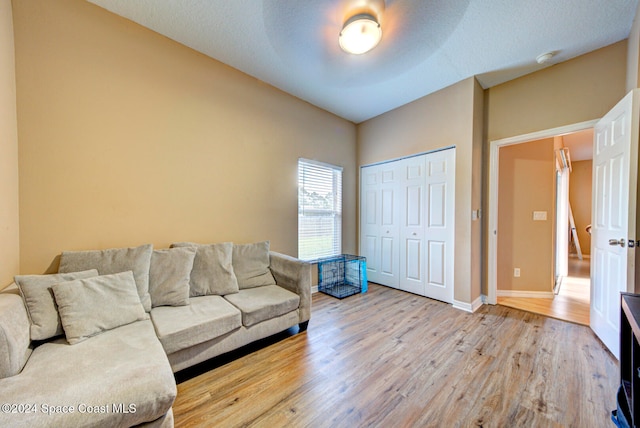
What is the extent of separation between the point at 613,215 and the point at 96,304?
3952mm

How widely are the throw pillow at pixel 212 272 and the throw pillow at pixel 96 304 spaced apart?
46 cm

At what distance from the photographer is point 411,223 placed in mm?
3348

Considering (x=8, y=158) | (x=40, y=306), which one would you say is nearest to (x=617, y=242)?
(x=40, y=306)

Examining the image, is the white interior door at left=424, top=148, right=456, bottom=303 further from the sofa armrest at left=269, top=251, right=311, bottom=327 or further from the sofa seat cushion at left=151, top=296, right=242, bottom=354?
the sofa seat cushion at left=151, top=296, right=242, bottom=354

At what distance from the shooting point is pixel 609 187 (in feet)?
6.59

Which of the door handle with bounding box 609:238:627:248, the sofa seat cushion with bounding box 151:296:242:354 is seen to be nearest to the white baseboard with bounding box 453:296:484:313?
the door handle with bounding box 609:238:627:248

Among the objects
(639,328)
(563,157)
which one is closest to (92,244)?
(639,328)

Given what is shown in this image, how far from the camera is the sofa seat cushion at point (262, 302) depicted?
188 cm

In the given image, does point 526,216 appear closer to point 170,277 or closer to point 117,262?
point 170,277

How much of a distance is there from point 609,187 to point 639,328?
1.79 meters

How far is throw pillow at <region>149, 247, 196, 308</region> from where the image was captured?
1.85 m

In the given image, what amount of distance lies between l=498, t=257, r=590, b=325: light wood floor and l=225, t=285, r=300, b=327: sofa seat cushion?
2743mm

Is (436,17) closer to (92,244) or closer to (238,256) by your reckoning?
(238,256)

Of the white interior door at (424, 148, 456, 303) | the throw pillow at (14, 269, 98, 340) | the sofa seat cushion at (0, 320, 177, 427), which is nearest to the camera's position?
the sofa seat cushion at (0, 320, 177, 427)
